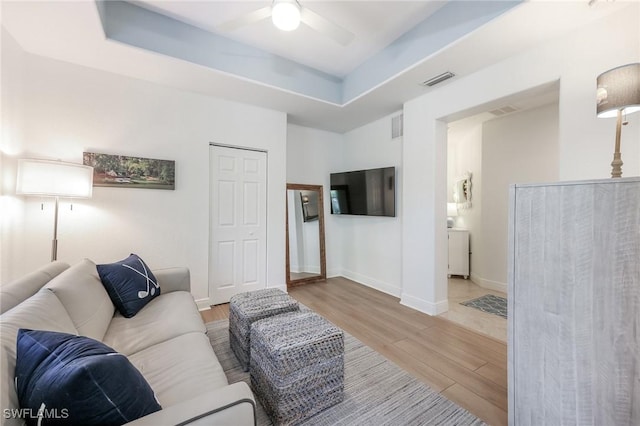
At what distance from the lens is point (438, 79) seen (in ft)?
8.80

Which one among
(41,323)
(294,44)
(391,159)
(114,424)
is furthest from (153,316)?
(391,159)

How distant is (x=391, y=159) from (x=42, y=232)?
4119 mm

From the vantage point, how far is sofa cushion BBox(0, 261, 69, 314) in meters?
1.15

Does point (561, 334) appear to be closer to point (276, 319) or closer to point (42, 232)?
point (276, 319)

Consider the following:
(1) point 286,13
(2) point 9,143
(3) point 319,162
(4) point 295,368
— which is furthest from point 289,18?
(3) point 319,162

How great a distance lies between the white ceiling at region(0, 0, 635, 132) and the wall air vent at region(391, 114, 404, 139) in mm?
268

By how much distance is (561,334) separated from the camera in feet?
3.83

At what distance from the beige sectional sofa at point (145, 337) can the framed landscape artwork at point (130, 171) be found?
1141 millimetres

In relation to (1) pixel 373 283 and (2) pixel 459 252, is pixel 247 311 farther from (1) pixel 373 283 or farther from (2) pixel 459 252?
(2) pixel 459 252

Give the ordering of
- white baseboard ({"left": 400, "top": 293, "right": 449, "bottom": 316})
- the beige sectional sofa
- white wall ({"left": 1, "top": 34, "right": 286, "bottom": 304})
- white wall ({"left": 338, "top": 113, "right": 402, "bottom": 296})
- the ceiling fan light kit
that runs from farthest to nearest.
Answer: white wall ({"left": 338, "top": 113, "right": 402, "bottom": 296})
white baseboard ({"left": 400, "top": 293, "right": 449, "bottom": 316})
white wall ({"left": 1, "top": 34, "right": 286, "bottom": 304})
the ceiling fan light kit
the beige sectional sofa

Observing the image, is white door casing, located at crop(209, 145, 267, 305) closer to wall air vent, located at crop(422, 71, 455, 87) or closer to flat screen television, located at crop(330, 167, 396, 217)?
flat screen television, located at crop(330, 167, 396, 217)

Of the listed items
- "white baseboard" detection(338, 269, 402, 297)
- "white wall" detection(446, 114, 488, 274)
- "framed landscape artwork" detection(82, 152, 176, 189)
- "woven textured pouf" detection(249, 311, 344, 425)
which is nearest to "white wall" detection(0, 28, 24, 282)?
"framed landscape artwork" detection(82, 152, 176, 189)

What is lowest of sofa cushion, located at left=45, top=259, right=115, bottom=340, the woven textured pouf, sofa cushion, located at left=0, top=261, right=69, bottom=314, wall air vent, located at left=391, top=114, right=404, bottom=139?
the woven textured pouf

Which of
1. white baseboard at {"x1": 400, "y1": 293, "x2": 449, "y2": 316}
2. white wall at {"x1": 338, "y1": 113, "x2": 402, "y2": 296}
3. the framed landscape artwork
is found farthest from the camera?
white wall at {"x1": 338, "y1": 113, "x2": 402, "y2": 296}
